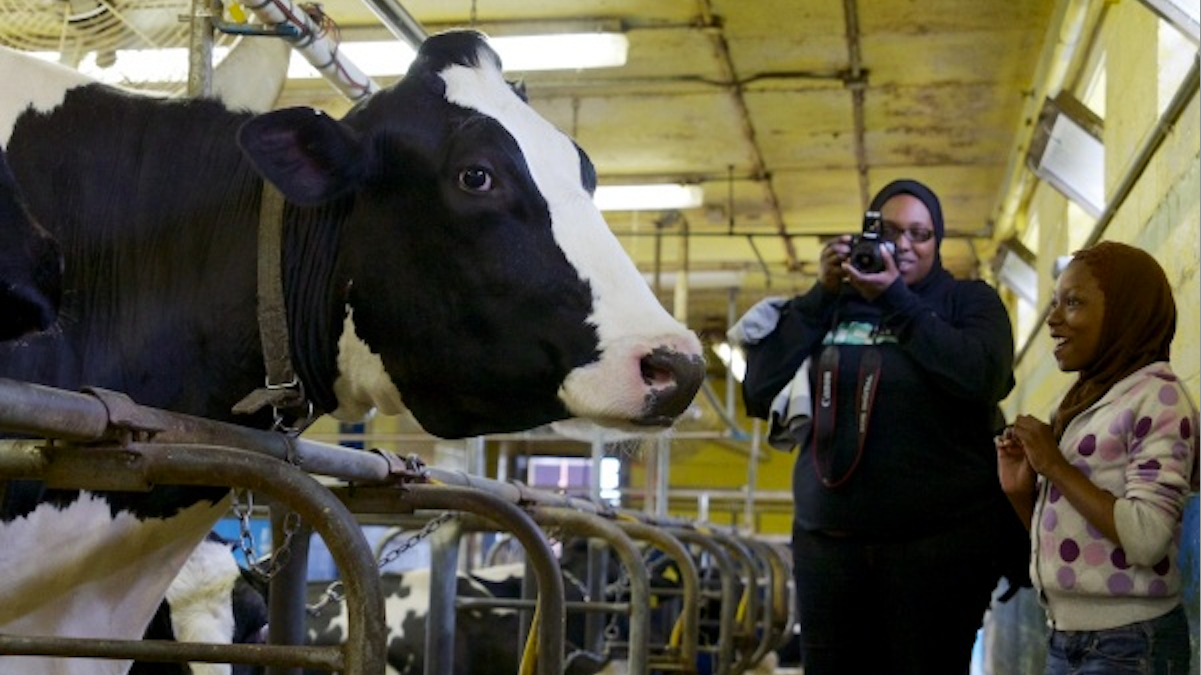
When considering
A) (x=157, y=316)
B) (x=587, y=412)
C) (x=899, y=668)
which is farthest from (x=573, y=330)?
(x=899, y=668)

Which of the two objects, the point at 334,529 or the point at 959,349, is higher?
the point at 959,349

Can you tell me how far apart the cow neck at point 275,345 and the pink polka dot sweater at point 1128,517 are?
1.29 meters

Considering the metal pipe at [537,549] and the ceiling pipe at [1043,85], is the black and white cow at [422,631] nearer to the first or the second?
the metal pipe at [537,549]

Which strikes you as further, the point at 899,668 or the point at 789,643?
the point at 789,643

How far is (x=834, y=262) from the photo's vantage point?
3396 millimetres

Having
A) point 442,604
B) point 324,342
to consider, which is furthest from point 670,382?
point 442,604

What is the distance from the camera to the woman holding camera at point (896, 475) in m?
3.18

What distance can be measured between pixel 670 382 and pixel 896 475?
4.52 feet

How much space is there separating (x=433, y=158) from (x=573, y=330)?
33 centimetres

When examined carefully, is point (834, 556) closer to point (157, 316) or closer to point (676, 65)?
point (157, 316)

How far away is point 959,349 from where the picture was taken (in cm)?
319

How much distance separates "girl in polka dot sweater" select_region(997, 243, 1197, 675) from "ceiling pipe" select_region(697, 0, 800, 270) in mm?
5299

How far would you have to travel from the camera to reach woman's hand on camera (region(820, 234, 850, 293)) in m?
3.39

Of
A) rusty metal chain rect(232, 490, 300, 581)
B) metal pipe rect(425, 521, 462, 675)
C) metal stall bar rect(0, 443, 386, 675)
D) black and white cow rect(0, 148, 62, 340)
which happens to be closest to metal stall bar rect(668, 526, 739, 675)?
metal pipe rect(425, 521, 462, 675)
